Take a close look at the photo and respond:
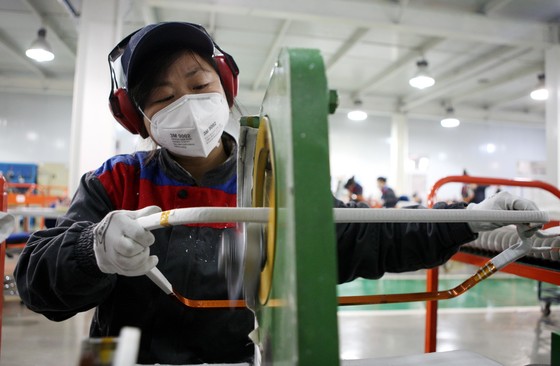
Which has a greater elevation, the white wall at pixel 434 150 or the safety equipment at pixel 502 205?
the white wall at pixel 434 150

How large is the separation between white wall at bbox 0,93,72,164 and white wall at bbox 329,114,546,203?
672cm

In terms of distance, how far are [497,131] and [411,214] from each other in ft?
43.1

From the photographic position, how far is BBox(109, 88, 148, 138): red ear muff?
104 cm

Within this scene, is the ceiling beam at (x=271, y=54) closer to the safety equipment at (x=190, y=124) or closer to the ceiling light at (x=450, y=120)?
the safety equipment at (x=190, y=124)

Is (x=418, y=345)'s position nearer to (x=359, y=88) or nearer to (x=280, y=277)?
(x=280, y=277)

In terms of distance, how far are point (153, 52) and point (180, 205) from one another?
40 cm

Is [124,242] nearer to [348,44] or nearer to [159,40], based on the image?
[159,40]

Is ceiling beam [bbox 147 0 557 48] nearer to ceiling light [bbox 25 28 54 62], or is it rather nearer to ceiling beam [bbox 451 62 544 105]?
ceiling light [bbox 25 28 54 62]

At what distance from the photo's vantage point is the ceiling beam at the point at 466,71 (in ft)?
22.2

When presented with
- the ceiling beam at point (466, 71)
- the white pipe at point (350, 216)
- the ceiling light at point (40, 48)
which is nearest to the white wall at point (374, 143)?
the ceiling beam at point (466, 71)

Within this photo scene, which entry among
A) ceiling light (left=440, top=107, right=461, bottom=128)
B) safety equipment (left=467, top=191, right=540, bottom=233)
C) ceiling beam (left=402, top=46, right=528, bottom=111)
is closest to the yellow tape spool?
safety equipment (left=467, top=191, right=540, bottom=233)

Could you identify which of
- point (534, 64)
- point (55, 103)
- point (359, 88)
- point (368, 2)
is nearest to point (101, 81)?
point (368, 2)

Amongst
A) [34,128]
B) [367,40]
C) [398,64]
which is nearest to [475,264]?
[367,40]

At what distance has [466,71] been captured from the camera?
298 inches
